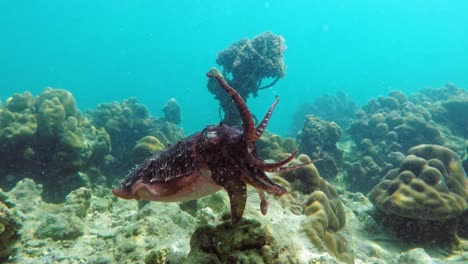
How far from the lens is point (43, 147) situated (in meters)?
8.57

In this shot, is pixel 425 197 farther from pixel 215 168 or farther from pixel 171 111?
pixel 171 111

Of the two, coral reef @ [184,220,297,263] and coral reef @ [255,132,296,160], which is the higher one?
coral reef @ [255,132,296,160]

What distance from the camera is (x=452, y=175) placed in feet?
24.4

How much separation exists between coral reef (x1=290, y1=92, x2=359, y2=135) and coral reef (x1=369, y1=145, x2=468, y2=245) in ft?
60.2

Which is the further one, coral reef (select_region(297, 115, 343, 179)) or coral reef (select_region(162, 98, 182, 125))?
coral reef (select_region(162, 98, 182, 125))

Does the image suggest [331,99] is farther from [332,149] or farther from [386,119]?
[332,149]

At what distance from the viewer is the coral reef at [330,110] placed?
2783 centimetres

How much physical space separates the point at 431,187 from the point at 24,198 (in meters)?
8.63

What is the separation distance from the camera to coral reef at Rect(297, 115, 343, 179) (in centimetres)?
1194

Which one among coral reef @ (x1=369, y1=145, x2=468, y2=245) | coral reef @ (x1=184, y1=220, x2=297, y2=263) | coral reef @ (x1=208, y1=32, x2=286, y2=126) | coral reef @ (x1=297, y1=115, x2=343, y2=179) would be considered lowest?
coral reef @ (x1=184, y1=220, x2=297, y2=263)

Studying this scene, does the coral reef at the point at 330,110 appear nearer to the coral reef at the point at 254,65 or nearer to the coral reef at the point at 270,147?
the coral reef at the point at 254,65

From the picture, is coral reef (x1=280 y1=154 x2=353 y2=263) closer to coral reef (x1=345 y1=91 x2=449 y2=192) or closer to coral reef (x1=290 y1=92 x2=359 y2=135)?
coral reef (x1=345 y1=91 x2=449 y2=192)

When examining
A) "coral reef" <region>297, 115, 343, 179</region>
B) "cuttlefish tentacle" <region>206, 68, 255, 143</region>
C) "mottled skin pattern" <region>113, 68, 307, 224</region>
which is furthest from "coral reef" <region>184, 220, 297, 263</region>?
"coral reef" <region>297, 115, 343, 179</region>

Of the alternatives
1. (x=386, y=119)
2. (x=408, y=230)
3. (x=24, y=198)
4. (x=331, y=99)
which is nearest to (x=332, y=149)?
(x=386, y=119)
